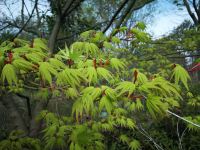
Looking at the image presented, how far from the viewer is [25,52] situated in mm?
2055

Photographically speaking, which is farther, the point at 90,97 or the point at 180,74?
the point at 180,74

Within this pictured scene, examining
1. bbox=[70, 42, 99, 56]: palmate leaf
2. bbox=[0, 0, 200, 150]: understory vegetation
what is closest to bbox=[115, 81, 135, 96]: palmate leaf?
bbox=[0, 0, 200, 150]: understory vegetation

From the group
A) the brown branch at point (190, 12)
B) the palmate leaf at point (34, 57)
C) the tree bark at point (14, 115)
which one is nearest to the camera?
the palmate leaf at point (34, 57)

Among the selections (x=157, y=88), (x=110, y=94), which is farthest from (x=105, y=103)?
(x=157, y=88)

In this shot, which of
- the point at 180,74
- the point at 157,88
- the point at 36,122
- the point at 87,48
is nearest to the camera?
the point at 157,88

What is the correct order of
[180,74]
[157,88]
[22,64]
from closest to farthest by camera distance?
[22,64], [157,88], [180,74]

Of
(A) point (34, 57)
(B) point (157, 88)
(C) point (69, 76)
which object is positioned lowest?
(B) point (157, 88)

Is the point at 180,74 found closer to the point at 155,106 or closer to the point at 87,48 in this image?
the point at 155,106

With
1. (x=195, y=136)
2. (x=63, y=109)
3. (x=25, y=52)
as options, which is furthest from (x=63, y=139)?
(x=63, y=109)

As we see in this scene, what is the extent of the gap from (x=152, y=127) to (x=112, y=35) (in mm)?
5900

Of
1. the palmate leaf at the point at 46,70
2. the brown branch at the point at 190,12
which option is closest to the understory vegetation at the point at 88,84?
the palmate leaf at the point at 46,70

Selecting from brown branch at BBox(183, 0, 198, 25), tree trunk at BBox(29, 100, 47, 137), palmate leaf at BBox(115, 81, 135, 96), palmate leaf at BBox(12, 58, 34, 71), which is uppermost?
brown branch at BBox(183, 0, 198, 25)

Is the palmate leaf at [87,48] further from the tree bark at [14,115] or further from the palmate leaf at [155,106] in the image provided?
the tree bark at [14,115]

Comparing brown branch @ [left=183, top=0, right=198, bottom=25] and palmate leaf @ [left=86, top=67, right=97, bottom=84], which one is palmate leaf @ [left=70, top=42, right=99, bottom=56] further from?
brown branch @ [left=183, top=0, right=198, bottom=25]
